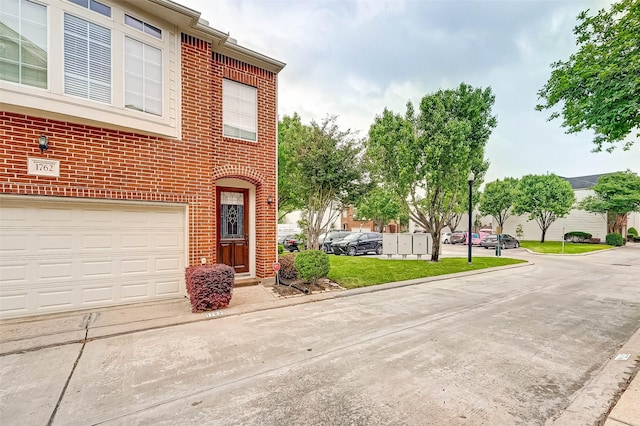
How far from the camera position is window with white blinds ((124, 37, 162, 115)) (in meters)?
6.02

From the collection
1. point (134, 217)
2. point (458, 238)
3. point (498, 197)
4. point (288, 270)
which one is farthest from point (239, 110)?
point (498, 197)

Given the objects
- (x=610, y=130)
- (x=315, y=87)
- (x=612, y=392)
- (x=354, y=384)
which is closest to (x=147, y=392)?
(x=354, y=384)

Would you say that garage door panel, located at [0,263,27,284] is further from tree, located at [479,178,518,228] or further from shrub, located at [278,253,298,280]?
tree, located at [479,178,518,228]

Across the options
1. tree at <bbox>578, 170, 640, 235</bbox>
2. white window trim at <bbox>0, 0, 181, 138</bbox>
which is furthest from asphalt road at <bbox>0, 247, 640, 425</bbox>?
tree at <bbox>578, 170, 640, 235</bbox>

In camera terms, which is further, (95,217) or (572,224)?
(572,224)

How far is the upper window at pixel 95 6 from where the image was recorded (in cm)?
547

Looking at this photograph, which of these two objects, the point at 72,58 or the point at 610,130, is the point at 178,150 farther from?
the point at 610,130

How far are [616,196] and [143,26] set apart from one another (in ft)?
122

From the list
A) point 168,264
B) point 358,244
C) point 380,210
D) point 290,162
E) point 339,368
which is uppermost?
point 290,162

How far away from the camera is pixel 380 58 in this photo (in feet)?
42.5

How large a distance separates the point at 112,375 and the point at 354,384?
9.63ft

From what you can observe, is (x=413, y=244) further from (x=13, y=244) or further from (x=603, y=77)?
(x=13, y=244)

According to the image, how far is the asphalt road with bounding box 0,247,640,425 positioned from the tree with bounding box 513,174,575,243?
25.8 meters

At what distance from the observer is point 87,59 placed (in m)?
5.52
